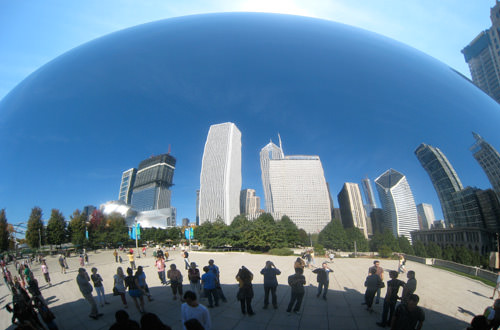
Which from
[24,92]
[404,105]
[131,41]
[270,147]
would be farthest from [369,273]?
[24,92]

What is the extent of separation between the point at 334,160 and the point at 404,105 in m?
1.40

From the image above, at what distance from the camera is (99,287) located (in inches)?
142

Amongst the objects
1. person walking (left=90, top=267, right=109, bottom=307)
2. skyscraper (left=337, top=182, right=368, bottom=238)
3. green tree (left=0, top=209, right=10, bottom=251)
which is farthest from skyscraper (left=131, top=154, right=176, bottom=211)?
skyscraper (left=337, top=182, right=368, bottom=238)

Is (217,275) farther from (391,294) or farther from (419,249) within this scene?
(419,249)

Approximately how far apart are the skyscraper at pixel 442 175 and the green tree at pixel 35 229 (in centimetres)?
536

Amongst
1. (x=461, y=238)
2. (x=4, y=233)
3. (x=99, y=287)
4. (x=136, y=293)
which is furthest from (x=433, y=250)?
(x=4, y=233)

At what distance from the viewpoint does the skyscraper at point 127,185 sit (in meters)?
3.44

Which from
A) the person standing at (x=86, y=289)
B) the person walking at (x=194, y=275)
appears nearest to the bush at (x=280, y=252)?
the person walking at (x=194, y=275)

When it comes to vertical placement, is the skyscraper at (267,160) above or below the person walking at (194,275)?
above

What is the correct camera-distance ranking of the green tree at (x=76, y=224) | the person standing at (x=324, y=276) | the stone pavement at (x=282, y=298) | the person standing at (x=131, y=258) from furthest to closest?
the person standing at (x=131, y=258) → the green tree at (x=76, y=224) → the person standing at (x=324, y=276) → the stone pavement at (x=282, y=298)

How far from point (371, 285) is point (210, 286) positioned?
2.46 m

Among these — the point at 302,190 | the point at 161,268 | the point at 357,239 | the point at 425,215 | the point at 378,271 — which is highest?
the point at 302,190

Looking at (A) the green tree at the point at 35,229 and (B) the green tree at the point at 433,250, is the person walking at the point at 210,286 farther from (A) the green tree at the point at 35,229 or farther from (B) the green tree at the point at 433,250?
(B) the green tree at the point at 433,250

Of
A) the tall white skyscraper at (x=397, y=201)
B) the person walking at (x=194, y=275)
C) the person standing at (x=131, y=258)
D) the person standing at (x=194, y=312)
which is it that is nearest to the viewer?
the person standing at (x=194, y=312)
